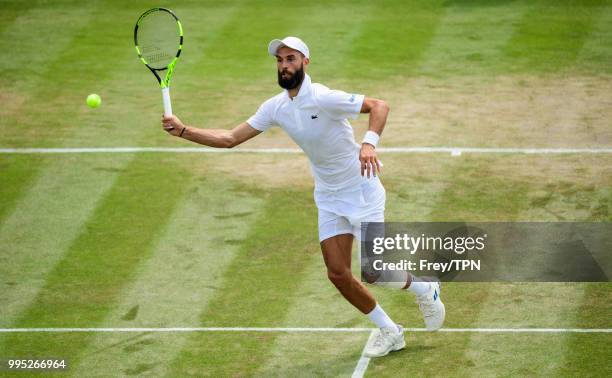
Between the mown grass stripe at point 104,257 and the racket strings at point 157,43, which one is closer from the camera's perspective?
the mown grass stripe at point 104,257

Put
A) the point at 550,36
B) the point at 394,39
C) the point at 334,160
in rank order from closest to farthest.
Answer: the point at 334,160, the point at 550,36, the point at 394,39

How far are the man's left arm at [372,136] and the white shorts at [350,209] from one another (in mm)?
326

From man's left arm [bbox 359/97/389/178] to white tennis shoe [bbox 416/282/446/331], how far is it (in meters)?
1.15

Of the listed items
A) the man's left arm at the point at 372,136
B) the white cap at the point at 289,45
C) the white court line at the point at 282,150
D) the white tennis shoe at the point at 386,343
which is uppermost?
the white cap at the point at 289,45

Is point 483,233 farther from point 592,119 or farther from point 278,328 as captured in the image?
point 592,119

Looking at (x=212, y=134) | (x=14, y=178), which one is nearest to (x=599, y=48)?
(x=14, y=178)

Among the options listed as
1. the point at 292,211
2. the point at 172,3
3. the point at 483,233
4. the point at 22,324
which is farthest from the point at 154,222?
the point at 172,3

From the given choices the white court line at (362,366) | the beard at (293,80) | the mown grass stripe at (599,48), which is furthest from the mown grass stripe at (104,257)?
the mown grass stripe at (599,48)

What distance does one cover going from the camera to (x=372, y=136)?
898cm

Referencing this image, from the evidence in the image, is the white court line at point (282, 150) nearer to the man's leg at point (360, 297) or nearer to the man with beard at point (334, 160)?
the man with beard at point (334, 160)

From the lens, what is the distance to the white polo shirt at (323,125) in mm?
9258

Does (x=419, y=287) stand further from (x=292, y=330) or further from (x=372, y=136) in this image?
(x=372, y=136)

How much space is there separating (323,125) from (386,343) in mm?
1752

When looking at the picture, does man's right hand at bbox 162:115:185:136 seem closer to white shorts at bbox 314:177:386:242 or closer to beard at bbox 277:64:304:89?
beard at bbox 277:64:304:89
